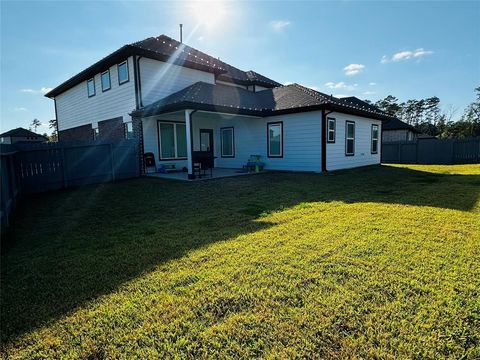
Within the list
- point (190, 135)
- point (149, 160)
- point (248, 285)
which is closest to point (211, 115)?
point (149, 160)

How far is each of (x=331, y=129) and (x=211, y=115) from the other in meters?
6.01

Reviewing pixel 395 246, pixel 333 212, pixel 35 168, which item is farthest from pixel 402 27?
pixel 35 168

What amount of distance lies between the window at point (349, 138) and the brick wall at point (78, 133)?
15.1 meters

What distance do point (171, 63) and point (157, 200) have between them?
30.6 ft

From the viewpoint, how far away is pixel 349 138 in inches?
530

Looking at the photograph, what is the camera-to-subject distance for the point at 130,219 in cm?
520

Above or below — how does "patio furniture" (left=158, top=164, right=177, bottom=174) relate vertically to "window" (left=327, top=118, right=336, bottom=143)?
below

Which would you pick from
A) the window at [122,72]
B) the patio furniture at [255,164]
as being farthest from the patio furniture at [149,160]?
the patio furniture at [255,164]

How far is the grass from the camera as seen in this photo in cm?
181

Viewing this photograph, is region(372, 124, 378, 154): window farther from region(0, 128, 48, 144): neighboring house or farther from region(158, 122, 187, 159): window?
region(0, 128, 48, 144): neighboring house

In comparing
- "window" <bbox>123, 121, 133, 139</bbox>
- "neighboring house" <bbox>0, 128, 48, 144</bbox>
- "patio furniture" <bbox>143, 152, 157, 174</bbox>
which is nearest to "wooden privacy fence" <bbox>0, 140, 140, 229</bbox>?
"patio furniture" <bbox>143, 152, 157, 174</bbox>

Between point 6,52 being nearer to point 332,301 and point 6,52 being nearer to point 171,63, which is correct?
point 171,63

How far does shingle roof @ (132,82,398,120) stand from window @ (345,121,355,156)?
63 centimetres

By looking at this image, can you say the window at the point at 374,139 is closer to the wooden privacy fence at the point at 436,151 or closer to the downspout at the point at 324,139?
the downspout at the point at 324,139
